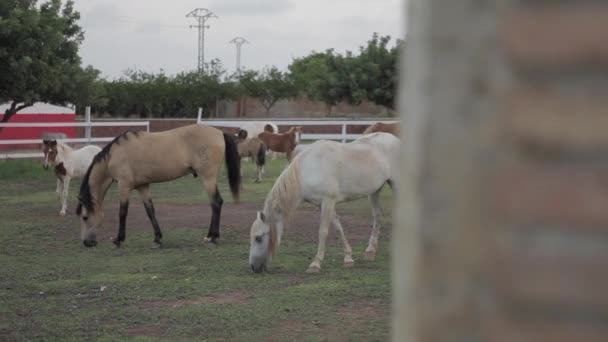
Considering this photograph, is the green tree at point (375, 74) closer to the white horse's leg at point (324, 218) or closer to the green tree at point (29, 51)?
the green tree at point (29, 51)

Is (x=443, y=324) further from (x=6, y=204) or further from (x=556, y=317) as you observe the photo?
(x=6, y=204)

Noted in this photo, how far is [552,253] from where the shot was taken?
37cm

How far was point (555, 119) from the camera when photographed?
0.37 meters

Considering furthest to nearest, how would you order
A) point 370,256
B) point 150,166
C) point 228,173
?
point 228,173
point 150,166
point 370,256

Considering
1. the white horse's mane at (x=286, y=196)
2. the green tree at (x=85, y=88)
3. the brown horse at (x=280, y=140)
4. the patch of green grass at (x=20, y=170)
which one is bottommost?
the patch of green grass at (x=20, y=170)

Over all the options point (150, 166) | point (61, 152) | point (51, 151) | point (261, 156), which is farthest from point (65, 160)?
point (261, 156)

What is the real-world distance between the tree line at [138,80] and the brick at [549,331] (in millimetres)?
18955

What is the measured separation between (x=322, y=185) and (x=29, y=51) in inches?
681

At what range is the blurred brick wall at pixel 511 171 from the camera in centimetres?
37

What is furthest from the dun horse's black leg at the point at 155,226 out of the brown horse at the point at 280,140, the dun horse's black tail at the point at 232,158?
the brown horse at the point at 280,140

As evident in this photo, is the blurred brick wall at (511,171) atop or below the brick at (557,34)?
below

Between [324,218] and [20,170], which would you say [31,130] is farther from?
[324,218]

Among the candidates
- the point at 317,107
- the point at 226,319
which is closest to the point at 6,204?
the point at 226,319

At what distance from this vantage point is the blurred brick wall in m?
0.37
